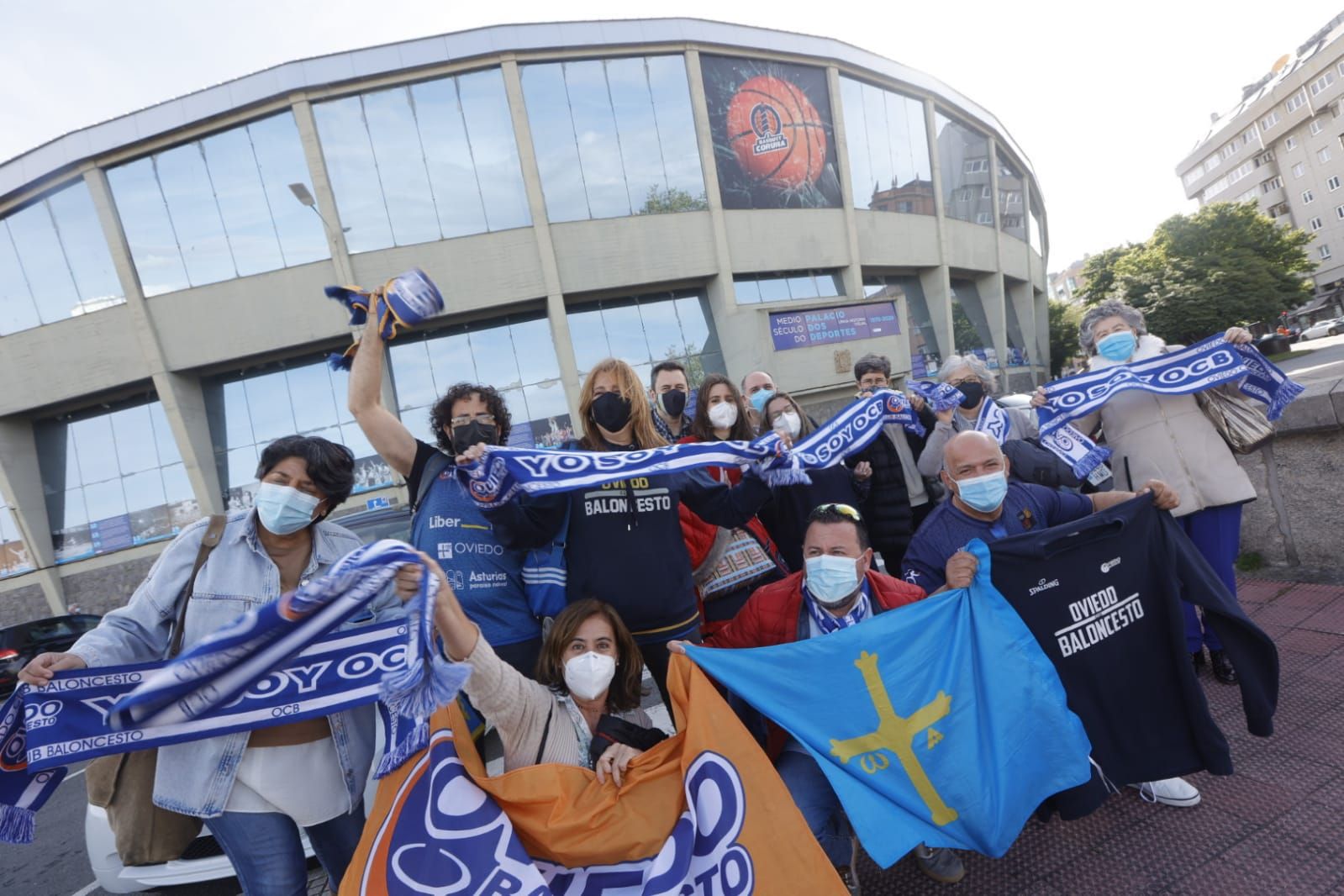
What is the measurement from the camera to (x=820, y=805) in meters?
2.19

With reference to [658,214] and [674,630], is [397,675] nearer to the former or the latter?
[674,630]

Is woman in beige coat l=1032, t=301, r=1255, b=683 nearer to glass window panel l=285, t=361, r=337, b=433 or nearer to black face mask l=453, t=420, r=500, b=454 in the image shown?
black face mask l=453, t=420, r=500, b=454

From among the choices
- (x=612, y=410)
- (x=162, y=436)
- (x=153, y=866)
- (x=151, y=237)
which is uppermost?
(x=151, y=237)

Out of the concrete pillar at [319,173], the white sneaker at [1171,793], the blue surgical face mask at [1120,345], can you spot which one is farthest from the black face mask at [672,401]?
the concrete pillar at [319,173]

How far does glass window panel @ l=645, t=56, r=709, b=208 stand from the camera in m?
18.3

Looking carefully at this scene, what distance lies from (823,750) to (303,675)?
1.77m

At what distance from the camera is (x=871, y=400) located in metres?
3.76

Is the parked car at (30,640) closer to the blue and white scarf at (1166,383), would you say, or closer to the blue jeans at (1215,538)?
the blue and white scarf at (1166,383)

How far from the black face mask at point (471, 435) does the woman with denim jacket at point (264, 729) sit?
484mm

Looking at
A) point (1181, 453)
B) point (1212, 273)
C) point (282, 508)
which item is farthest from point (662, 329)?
point (1212, 273)

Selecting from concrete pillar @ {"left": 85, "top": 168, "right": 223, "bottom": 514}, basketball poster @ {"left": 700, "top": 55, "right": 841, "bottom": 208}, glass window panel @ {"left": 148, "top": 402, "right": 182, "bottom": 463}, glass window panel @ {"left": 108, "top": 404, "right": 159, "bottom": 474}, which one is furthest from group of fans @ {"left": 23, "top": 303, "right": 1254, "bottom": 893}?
glass window panel @ {"left": 108, "top": 404, "right": 159, "bottom": 474}

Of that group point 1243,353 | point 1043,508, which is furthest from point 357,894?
point 1243,353

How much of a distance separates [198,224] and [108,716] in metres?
20.4

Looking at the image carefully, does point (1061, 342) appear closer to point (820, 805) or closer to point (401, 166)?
point (401, 166)
